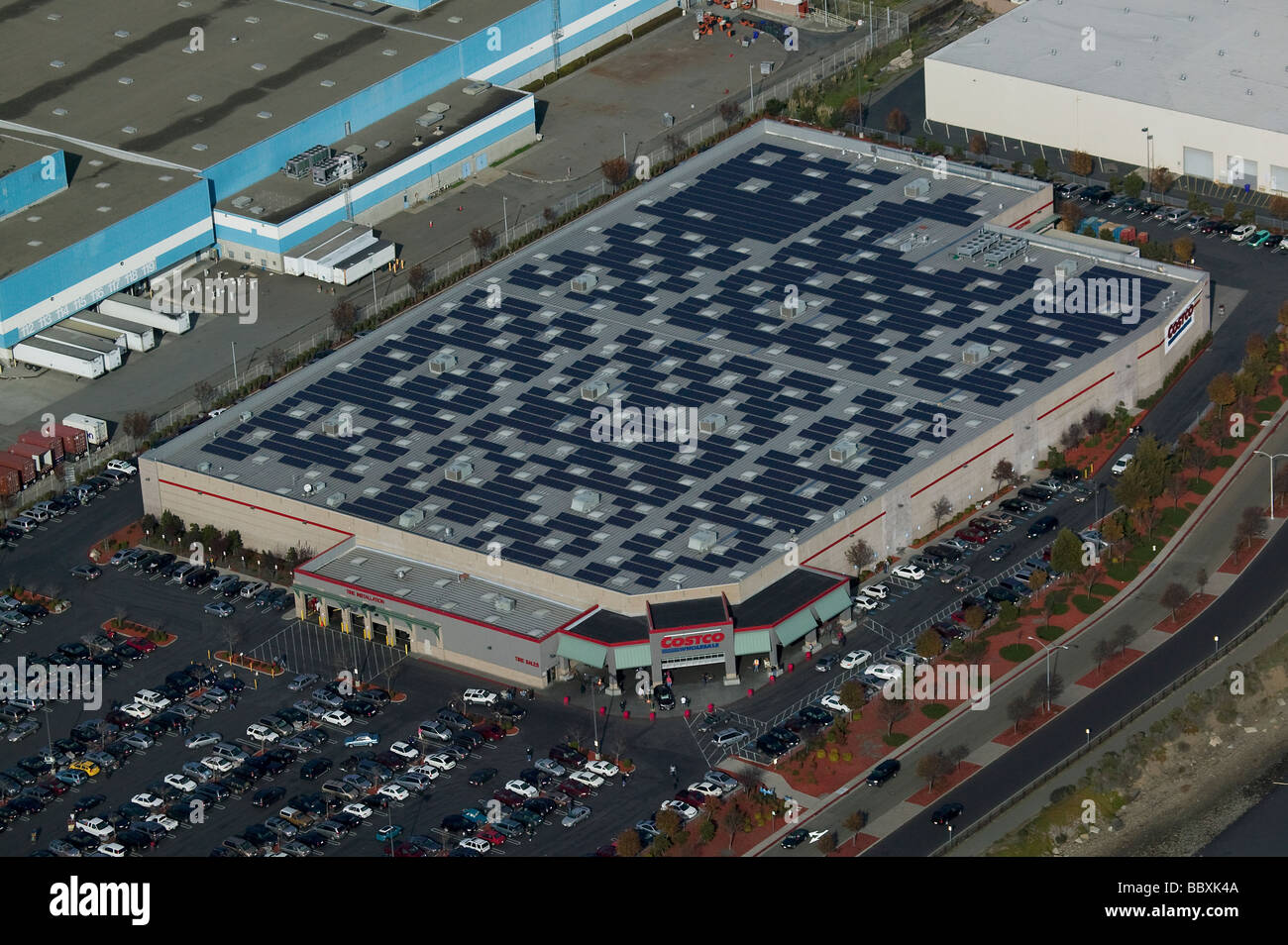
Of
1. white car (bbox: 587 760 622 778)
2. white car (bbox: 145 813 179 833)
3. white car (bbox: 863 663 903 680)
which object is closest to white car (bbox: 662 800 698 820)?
white car (bbox: 587 760 622 778)

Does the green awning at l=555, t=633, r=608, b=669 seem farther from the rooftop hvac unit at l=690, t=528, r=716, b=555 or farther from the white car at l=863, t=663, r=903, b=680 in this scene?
the white car at l=863, t=663, r=903, b=680

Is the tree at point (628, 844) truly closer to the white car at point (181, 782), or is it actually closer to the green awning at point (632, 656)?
the green awning at point (632, 656)

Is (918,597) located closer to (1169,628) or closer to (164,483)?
(1169,628)

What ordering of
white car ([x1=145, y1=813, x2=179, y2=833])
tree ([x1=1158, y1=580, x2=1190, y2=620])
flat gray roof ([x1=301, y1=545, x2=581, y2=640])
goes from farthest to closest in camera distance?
tree ([x1=1158, y1=580, x2=1190, y2=620]) < flat gray roof ([x1=301, y1=545, x2=581, y2=640]) < white car ([x1=145, y1=813, x2=179, y2=833])

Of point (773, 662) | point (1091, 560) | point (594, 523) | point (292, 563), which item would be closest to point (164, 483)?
point (292, 563)

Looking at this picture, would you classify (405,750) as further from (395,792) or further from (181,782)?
(181,782)
